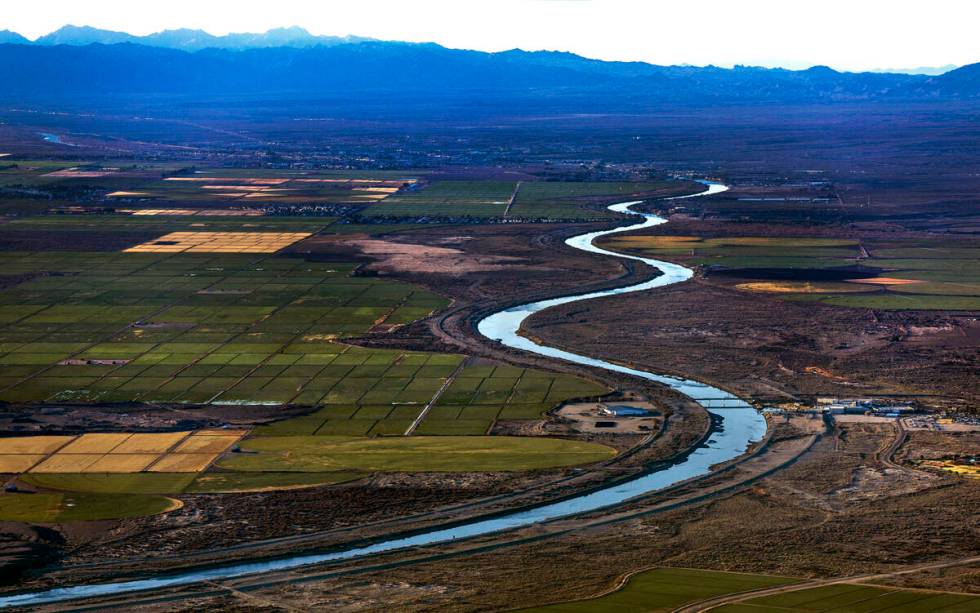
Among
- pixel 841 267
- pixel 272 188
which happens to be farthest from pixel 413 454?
pixel 272 188

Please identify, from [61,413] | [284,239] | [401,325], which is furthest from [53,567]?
[284,239]

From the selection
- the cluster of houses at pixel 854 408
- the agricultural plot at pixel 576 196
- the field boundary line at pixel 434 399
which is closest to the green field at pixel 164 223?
the agricultural plot at pixel 576 196

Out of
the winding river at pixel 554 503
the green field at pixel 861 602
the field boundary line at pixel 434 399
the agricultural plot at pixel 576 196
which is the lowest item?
the winding river at pixel 554 503

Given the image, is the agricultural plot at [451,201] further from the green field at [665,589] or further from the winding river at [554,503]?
the green field at [665,589]

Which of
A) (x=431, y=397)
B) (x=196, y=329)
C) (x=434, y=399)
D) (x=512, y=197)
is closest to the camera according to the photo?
(x=434, y=399)

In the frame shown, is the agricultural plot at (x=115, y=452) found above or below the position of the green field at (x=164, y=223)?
below

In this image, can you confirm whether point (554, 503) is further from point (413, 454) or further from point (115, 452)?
point (115, 452)
